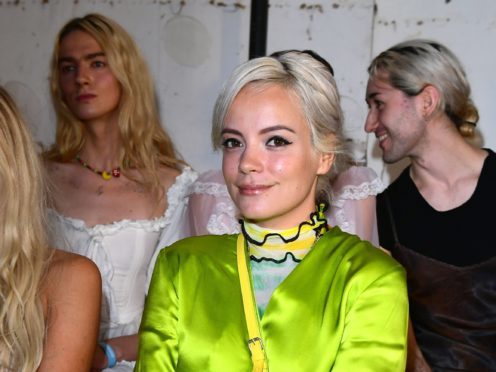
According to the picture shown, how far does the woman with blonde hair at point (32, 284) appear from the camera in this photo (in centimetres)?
181

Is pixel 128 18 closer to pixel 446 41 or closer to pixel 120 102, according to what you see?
pixel 120 102

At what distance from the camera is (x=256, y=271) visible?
6.36ft

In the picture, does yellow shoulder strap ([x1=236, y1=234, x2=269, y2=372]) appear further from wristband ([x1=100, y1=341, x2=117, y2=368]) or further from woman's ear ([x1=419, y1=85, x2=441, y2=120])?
woman's ear ([x1=419, y1=85, x2=441, y2=120])

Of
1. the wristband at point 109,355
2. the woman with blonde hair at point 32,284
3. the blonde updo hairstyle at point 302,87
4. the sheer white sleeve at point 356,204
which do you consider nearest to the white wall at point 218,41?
the sheer white sleeve at point 356,204

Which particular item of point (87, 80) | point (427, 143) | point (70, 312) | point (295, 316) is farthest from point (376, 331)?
point (87, 80)

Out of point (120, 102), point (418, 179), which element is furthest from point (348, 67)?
point (120, 102)

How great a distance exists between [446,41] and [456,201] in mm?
902

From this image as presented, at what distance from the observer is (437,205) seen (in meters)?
2.86

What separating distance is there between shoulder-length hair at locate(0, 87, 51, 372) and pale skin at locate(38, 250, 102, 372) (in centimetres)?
3

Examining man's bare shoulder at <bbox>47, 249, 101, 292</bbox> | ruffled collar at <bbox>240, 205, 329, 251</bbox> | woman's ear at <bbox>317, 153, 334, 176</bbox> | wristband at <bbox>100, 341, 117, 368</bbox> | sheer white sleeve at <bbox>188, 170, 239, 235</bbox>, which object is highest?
woman's ear at <bbox>317, 153, 334, 176</bbox>

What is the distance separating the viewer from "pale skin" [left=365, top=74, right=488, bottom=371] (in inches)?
113

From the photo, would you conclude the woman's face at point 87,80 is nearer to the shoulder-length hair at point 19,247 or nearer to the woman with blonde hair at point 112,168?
the woman with blonde hair at point 112,168

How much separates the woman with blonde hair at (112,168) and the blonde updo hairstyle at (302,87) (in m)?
1.15

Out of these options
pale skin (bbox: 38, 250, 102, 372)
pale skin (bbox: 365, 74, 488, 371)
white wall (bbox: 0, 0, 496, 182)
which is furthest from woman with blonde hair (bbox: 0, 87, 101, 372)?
white wall (bbox: 0, 0, 496, 182)
